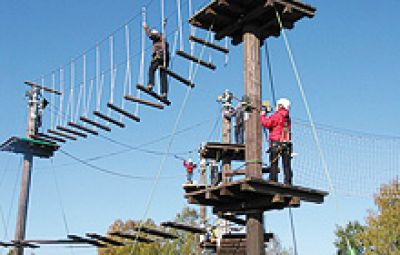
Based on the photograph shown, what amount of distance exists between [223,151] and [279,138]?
1.82 metres

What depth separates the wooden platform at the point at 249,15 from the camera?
304 inches

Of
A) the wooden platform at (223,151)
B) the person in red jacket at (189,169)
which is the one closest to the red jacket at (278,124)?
the wooden platform at (223,151)

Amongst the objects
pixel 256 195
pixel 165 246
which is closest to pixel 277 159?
pixel 256 195

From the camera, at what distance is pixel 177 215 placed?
37.4m

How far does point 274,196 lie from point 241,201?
67 cm

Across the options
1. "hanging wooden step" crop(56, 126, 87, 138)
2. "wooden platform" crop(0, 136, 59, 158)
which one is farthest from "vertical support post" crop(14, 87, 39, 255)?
"hanging wooden step" crop(56, 126, 87, 138)

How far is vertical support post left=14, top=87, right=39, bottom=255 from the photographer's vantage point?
14398 mm

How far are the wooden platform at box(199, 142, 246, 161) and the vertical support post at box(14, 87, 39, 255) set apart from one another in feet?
23.6

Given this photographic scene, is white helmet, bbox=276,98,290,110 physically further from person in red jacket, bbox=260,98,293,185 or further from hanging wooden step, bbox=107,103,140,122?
hanging wooden step, bbox=107,103,140,122

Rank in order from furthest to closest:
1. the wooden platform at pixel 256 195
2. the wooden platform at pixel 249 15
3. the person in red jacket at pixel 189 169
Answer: the person in red jacket at pixel 189 169
the wooden platform at pixel 249 15
the wooden platform at pixel 256 195

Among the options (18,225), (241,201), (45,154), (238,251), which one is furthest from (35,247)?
(241,201)

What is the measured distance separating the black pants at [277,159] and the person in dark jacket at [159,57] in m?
3.37

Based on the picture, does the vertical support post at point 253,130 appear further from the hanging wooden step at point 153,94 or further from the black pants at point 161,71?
the black pants at point 161,71

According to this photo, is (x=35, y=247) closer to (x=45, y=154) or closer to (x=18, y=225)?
(x=18, y=225)
